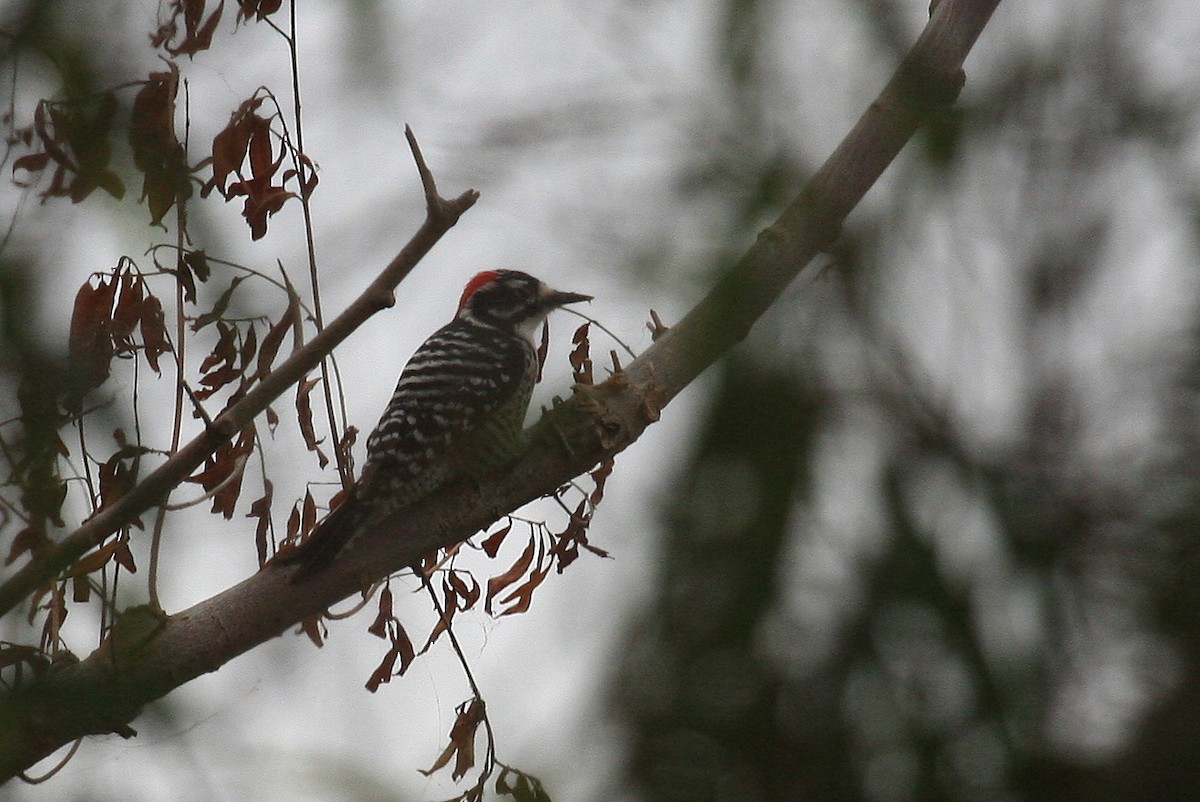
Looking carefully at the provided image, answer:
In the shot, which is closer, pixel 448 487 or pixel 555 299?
pixel 448 487

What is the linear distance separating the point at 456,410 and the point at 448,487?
91 centimetres

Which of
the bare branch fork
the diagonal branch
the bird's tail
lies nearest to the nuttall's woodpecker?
the bird's tail

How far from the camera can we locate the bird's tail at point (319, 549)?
292cm

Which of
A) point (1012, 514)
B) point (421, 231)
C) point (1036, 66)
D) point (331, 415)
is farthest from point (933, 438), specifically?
point (331, 415)

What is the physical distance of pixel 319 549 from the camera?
9.70 ft

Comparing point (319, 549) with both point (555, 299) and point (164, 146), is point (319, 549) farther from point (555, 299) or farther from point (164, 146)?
point (555, 299)

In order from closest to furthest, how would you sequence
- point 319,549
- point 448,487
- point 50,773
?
point 50,773 → point 319,549 → point 448,487

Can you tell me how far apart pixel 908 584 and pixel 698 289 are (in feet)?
1.15

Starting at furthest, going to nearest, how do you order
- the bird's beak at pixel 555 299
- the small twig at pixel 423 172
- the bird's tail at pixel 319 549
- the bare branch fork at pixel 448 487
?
the bird's beak at pixel 555 299 < the bird's tail at pixel 319 549 < the small twig at pixel 423 172 < the bare branch fork at pixel 448 487

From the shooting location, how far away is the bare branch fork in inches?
45.6

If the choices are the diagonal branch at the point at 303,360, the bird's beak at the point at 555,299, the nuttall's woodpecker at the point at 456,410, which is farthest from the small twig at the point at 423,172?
the bird's beak at the point at 555,299

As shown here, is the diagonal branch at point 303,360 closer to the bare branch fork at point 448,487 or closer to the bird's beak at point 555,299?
the bare branch fork at point 448,487

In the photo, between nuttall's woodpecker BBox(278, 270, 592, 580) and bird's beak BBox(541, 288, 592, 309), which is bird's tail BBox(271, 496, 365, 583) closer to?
nuttall's woodpecker BBox(278, 270, 592, 580)

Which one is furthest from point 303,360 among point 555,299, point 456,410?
point 555,299
